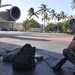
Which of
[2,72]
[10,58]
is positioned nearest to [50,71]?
[2,72]

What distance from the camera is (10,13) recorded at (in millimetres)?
11852

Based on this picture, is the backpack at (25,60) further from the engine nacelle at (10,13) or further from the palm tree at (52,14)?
the palm tree at (52,14)

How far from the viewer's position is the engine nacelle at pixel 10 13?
11891mm

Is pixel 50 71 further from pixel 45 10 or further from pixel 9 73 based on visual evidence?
pixel 45 10

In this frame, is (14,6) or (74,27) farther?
(14,6)

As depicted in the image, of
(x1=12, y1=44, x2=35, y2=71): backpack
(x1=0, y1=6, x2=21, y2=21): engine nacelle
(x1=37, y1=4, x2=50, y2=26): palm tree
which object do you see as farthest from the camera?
(x1=37, y1=4, x2=50, y2=26): palm tree

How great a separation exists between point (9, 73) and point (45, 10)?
77.9 meters

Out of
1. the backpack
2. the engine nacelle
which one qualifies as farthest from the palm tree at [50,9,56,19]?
the backpack

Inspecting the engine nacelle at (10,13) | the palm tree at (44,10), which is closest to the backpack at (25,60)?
the engine nacelle at (10,13)

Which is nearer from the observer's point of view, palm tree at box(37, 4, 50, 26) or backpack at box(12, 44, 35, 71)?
backpack at box(12, 44, 35, 71)

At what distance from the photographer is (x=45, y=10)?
82.9m

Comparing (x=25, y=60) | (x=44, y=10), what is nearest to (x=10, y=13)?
(x=25, y=60)

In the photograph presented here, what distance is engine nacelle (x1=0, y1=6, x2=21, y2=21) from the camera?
11.9 metres

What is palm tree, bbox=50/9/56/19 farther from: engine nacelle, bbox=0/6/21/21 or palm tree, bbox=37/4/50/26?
engine nacelle, bbox=0/6/21/21
